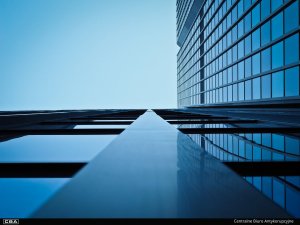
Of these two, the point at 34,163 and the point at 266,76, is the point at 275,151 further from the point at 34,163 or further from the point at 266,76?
the point at 266,76

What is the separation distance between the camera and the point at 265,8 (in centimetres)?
2603

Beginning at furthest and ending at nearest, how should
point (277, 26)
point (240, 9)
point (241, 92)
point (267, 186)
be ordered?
point (240, 9) → point (241, 92) → point (277, 26) → point (267, 186)

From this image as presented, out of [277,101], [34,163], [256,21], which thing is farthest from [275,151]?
[256,21]

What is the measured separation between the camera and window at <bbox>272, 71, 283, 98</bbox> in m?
23.1

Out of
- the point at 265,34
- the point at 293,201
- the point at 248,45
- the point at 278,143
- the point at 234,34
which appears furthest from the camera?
the point at 234,34

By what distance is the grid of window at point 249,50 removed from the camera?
2189cm

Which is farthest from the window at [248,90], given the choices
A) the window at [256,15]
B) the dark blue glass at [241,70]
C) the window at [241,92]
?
the window at [256,15]

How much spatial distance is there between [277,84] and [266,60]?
350 cm

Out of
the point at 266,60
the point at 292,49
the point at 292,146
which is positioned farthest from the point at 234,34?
the point at 292,146

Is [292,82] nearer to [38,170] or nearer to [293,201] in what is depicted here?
[293,201]

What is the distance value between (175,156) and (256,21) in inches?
1071

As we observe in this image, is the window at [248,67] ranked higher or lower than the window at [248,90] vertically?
higher

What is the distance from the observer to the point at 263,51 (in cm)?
2677

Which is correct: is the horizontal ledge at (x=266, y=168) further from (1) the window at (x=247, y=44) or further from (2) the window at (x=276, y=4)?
(1) the window at (x=247, y=44)
